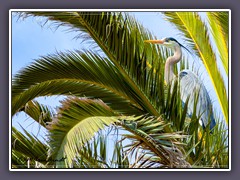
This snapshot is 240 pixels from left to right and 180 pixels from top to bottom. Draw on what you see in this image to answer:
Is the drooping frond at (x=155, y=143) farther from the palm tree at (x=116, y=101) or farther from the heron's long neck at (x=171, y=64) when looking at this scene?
the heron's long neck at (x=171, y=64)

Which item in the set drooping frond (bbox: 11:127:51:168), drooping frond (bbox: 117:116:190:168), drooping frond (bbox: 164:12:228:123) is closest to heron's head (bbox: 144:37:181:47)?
drooping frond (bbox: 164:12:228:123)

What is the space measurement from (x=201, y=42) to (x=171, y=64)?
0.28 m

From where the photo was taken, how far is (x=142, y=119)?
4.79 metres

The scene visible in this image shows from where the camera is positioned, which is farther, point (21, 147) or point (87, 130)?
point (21, 147)

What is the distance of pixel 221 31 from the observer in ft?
16.0

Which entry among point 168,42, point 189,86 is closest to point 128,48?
point 168,42

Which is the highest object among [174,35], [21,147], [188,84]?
[174,35]

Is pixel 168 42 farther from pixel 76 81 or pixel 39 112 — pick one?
pixel 39 112

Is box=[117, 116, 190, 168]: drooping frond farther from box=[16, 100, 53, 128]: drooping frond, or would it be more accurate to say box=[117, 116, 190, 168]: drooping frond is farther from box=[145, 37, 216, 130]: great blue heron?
box=[16, 100, 53, 128]: drooping frond
